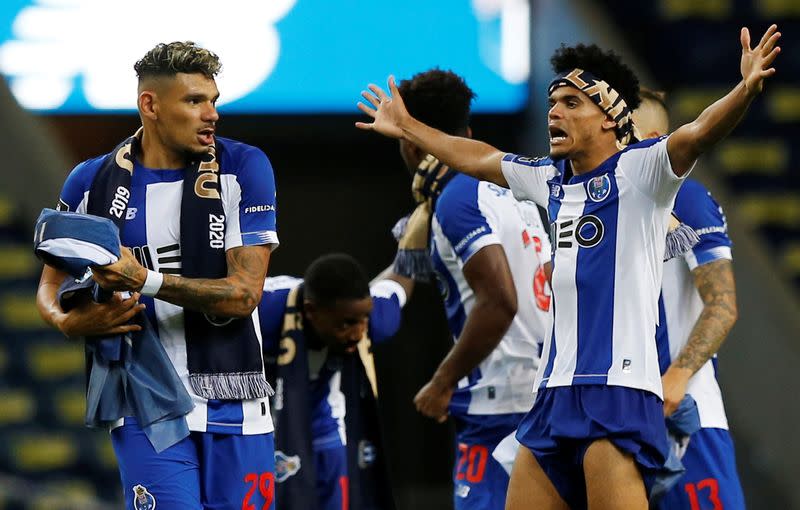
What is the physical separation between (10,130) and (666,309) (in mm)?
5404

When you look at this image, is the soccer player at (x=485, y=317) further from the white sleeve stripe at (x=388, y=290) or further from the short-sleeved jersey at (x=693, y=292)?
the short-sleeved jersey at (x=693, y=292)

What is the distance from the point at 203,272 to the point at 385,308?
5.28 ft

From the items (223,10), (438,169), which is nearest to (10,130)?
(223,10)

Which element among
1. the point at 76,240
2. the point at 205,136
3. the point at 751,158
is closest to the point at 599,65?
the point at 205,136

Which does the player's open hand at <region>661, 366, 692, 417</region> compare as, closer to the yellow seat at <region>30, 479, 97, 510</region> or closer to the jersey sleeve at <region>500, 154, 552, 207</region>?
the jersey sleeve at <region>500, 154, 552, 207</region>

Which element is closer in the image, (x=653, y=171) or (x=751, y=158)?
(x=653, y=171)

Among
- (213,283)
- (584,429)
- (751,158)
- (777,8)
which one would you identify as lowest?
(584,429)

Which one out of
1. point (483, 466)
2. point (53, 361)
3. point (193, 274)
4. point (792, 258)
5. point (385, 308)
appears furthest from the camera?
point (792, 258)

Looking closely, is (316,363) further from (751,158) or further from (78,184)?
(751,158)

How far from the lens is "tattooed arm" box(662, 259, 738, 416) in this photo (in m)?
4.67

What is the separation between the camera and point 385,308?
5.83 meters

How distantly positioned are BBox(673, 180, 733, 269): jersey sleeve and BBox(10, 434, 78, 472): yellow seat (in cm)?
538

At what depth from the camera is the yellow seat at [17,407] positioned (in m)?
9.19

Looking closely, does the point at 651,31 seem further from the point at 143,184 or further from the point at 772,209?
the point at 143,184
